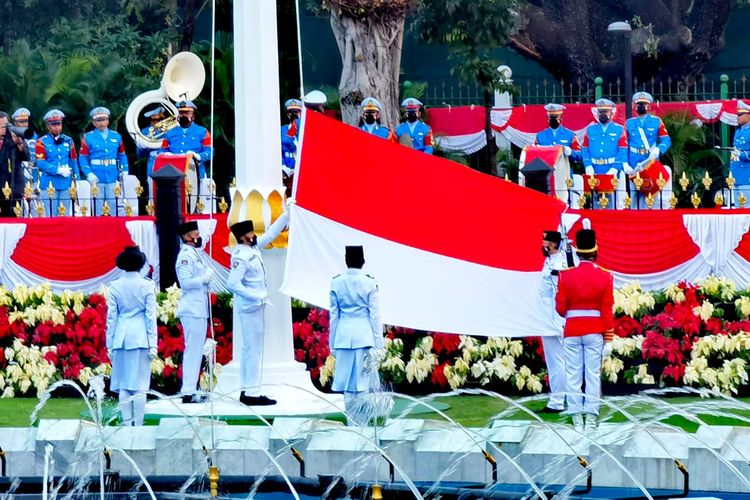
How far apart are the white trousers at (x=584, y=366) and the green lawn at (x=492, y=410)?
0.23m

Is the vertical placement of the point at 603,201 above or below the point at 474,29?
below

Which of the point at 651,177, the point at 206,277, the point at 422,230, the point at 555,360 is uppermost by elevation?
the point at 651,177

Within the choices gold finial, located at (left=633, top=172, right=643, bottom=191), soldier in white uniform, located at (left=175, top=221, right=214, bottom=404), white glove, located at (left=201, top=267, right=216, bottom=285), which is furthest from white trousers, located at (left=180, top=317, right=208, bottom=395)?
gold finial, located at (left=633, top=172, right=643, bottom=191)

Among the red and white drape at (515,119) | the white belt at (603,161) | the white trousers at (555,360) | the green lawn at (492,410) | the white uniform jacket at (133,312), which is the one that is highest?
the red and white drape at (515,119)

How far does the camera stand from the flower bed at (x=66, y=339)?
16641mm

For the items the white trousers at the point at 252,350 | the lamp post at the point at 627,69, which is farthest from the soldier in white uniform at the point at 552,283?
the lamp post at the point at 627,69

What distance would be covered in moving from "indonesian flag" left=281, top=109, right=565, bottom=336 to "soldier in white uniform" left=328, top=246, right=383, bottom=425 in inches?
25.8

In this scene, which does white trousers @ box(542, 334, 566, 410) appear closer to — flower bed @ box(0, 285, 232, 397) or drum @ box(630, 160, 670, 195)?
flower bed @ box(0, 285, 232, 397)

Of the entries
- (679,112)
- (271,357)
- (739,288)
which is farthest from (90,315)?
(679,112)

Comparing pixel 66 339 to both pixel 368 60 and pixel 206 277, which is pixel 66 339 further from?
pixel 368 60

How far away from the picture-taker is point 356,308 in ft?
45.0

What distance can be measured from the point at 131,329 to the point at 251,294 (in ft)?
3.55

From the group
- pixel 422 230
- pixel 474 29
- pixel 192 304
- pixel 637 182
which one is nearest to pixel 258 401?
pixel 192 304

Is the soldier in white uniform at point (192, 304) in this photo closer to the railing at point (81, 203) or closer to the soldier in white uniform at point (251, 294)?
the soldier in white uniform at point (251, 294)
